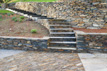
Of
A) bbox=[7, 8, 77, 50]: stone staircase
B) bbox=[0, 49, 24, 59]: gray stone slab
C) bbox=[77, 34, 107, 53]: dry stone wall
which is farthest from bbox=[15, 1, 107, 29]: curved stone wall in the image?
bbox=[0, 49, 24, 59]: gray stone slab

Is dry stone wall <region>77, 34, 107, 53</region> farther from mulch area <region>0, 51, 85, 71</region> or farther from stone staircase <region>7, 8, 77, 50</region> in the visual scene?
mulch area <region>0, 51, 85, 71</region>

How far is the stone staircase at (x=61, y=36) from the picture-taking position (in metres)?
5.77

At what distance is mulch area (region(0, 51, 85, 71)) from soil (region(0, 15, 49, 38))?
1812mm

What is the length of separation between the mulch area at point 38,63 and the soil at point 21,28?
5.94 ft

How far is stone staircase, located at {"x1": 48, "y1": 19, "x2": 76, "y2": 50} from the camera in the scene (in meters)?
5.77

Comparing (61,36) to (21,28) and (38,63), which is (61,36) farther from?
(21,28)

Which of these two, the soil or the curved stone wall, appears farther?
the curved stone wall

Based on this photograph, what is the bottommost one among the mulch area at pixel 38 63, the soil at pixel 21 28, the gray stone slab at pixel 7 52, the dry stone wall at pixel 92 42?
the mulch area at pixel 38 63

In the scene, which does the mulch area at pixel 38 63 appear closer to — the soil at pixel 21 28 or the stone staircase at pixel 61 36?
the stone staircase at pixel 61 36

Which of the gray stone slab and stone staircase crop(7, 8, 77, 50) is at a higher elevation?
Answer: stone staircase crop(7, 8, 77, 50)

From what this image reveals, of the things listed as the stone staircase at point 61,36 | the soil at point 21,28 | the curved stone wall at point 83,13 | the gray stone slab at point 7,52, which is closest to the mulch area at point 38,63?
the gray stone slab at point 7,52

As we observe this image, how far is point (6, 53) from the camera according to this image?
537cm

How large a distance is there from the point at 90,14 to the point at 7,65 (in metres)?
5.45

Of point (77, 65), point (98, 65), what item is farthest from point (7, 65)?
point (98, 65)
